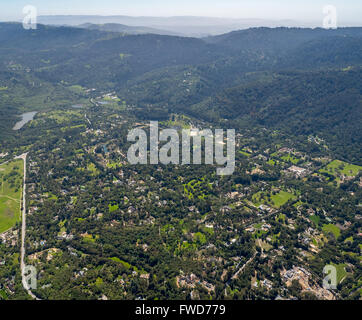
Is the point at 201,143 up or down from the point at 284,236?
up

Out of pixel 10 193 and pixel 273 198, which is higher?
pixel 273 198

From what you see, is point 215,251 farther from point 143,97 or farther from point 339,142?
point 143,97

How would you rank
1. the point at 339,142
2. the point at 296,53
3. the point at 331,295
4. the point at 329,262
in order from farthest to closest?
the point at 296,53, the point at 339,142, the point at 329,262, the point at 331,295

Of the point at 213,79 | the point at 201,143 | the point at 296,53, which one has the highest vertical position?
the point at 296,53

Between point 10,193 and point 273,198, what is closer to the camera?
point 273,198

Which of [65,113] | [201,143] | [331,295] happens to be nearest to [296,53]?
[201,143]

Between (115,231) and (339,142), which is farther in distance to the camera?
(339,142)

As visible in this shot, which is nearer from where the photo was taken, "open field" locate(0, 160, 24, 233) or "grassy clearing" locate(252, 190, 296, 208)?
"open field" locate(0, 160, 24, 233)

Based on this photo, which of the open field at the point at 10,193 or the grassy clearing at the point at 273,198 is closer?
the open field at the point at 10,193
